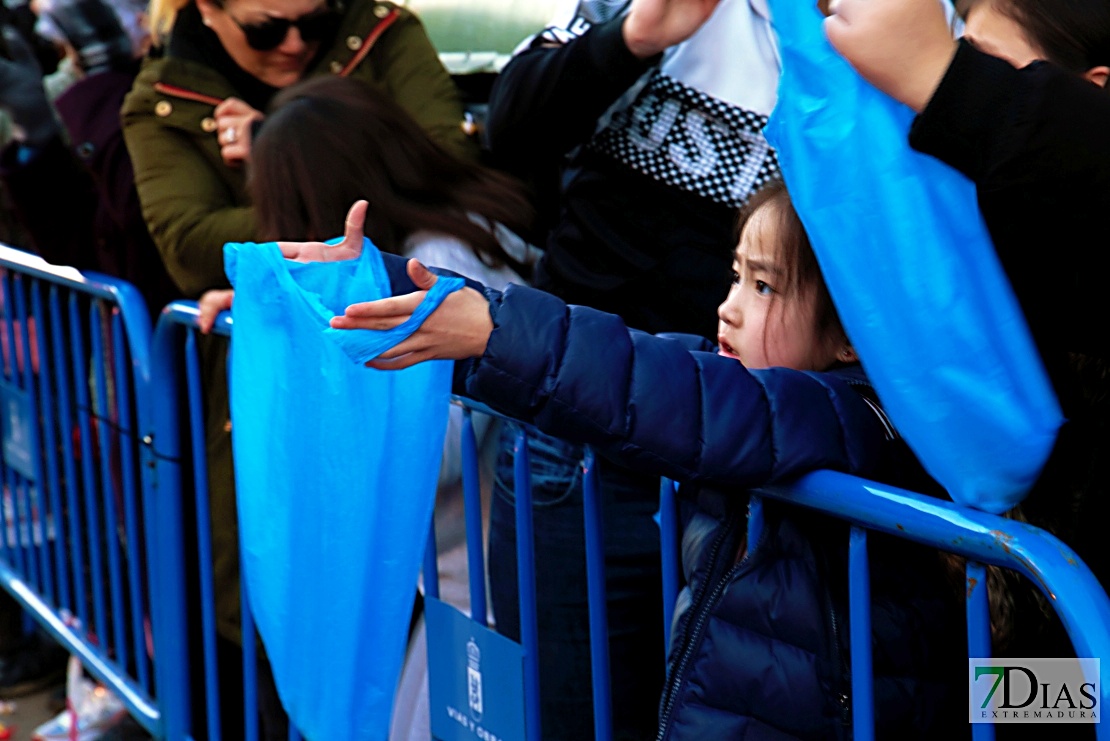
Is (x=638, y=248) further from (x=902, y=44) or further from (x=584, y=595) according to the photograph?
(x=902, y=44)

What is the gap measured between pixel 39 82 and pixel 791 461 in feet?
9.16

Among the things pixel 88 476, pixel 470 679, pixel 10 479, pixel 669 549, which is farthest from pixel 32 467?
pixel 669 549

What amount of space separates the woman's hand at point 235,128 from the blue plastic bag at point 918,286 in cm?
164

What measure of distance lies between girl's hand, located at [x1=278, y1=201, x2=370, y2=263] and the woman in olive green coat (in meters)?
1.03

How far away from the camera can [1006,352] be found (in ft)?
4.45

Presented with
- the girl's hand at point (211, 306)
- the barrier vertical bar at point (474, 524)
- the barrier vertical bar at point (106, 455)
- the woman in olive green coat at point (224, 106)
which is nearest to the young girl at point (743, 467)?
the barrier vertical bar at point (474, 524)

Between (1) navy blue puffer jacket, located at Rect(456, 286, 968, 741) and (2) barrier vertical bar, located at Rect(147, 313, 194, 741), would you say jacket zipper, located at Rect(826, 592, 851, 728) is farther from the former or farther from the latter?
(2) barrier vertical bar, located at Rect(147, 313, 194, 741)

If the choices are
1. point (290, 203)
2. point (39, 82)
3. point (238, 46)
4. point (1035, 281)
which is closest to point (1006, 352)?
point (1035, 281)

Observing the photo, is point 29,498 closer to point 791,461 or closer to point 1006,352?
point 791,461

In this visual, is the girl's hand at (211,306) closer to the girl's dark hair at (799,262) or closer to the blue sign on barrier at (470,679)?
the blue sign on barrier at (470,679)

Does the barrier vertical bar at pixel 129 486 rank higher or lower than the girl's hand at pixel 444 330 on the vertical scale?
lower

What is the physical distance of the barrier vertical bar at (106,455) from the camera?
3094 millimetres

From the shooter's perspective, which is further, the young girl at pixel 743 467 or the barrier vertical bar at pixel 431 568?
the barrier vertical bar at pixel 431 568

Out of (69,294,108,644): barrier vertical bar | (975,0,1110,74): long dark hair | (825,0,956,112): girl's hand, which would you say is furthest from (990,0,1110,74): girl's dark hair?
(69,294,108,644): barrier vertical bar
